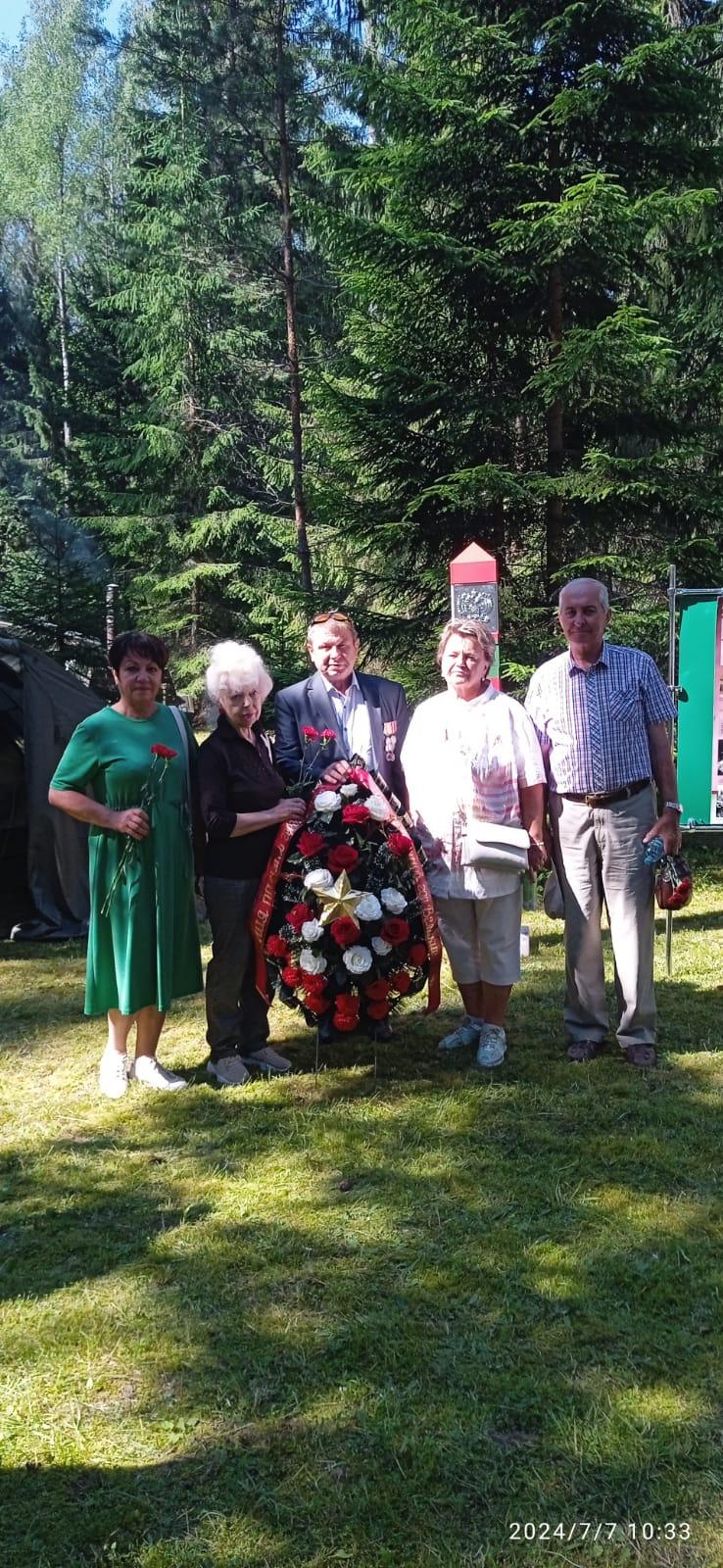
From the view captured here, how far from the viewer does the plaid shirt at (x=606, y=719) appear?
4129mm

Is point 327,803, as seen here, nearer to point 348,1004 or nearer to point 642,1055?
point 348,1004

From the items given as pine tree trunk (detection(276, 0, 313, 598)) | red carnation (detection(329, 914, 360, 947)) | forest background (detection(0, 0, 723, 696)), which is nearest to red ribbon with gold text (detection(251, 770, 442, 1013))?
red carnation (detection(329, 914, 360, 947))

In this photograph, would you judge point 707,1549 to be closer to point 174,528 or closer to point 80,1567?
point 80,1567

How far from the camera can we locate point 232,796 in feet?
13.2

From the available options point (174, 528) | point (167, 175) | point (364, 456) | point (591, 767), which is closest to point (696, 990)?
point (591, 767)

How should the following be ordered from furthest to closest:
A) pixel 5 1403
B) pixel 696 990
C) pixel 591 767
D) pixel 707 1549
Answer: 1. pixel 696 990
2. pixel 591 767
3. pixel 5 1403
4. pixel 707 1549

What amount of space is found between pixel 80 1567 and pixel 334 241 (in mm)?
7632

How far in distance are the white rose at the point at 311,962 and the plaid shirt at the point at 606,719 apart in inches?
42.8

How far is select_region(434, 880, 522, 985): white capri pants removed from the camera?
4.20m

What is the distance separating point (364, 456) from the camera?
8164 millimetres

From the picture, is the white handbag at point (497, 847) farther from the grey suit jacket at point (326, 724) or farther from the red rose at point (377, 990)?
the red rose at point (377, 990)

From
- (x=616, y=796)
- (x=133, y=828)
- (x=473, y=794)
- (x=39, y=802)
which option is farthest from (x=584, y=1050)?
(x=39, y=802)

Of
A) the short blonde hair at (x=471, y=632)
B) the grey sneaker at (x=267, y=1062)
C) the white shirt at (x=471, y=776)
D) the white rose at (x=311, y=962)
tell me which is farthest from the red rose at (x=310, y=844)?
the grey sneaker at (x=267, y=1062)

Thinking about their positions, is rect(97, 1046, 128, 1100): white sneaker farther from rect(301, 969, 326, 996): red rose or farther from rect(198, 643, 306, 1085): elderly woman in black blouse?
rect(301, 969, 326, 996): red rose
